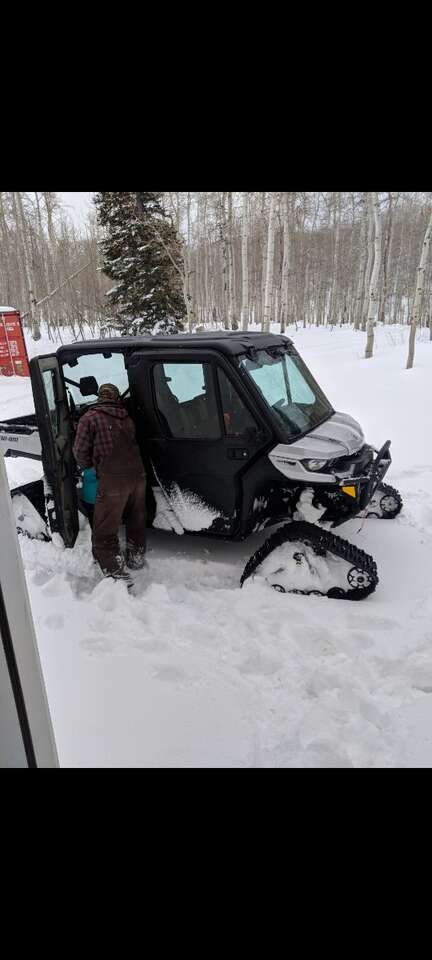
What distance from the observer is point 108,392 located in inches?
157

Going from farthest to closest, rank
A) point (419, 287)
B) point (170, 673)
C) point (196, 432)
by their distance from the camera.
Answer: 1. point (419, 287)
2. point (196, 432)
3. point (170, 673)

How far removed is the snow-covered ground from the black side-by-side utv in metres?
0.33

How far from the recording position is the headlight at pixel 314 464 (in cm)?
378

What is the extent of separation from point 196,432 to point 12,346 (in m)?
13.0

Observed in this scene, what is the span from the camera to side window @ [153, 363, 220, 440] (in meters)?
4.02

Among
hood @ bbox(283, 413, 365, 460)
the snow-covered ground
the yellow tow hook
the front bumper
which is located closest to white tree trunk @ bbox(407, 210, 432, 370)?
the snow-covered ground

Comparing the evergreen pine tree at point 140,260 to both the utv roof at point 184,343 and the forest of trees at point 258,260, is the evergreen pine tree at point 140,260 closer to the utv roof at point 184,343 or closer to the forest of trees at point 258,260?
the forest of trees at point 258,260

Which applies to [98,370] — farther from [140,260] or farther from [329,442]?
[140,260]

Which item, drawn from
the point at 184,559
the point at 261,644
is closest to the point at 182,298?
the point at 184,559

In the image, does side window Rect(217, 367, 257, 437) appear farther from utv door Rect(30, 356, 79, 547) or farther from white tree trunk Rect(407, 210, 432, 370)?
white tree trunk Rect(407, 210, 432, 370)

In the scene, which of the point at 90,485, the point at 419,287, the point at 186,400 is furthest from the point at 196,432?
the point at 419,287

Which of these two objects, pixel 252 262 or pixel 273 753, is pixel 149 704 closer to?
pixel 273 753
